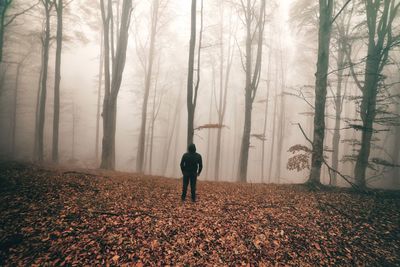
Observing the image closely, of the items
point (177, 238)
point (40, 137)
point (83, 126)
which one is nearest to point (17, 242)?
point (177, 238)

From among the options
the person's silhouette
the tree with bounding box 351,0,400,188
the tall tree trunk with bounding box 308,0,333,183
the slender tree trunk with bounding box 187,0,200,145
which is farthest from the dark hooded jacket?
the tree with bounding box 351,0,400,188

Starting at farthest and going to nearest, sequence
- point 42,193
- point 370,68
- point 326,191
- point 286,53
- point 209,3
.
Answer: point 286,53, point 209,3, point 370,68, point 326,191, point 42,193

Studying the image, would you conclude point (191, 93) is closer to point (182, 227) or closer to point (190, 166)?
point (190, 166)

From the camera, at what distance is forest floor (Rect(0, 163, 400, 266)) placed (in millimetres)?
4000

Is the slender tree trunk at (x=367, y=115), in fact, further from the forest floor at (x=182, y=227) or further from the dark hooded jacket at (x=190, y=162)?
the dark hooded jacket at (x=190, y=162)

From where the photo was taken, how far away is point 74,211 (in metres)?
5.02

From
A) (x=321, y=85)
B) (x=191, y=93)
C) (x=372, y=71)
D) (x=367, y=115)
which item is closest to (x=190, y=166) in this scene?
(x=191, y=93)

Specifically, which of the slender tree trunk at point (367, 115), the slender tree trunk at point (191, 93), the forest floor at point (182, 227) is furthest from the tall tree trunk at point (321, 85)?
the slender tree trunk at point (191, 93)

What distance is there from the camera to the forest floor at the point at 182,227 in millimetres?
4000

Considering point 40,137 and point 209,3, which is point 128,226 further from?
point 209,3

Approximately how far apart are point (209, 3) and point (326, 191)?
18.1 meters

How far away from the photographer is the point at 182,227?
4.86 m

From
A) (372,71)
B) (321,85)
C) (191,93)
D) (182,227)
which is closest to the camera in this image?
(182,227)

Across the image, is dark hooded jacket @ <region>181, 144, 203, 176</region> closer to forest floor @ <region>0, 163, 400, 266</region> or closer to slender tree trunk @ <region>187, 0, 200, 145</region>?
forest floor @ <region>0, 163, 400, 266</region>
